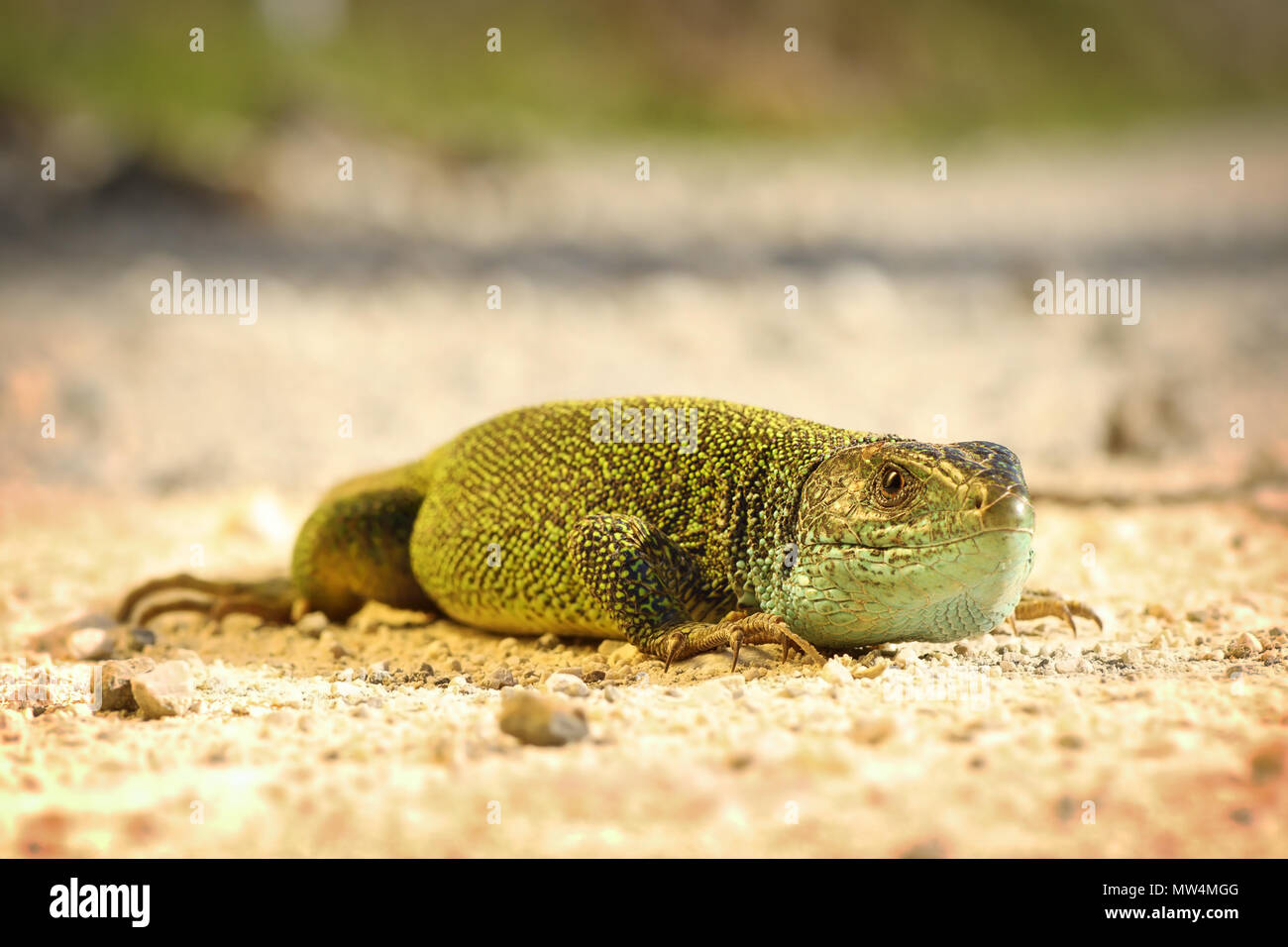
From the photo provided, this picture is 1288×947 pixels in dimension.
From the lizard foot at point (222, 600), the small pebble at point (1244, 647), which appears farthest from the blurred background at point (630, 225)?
the small pebble at point (1244, 647)

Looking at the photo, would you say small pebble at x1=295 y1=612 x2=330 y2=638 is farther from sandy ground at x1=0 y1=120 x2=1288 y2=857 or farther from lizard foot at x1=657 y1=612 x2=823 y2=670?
lizard foot at x1=657 y1=612 x2=823 y2=670

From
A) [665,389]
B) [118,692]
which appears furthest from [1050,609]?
[665,389]

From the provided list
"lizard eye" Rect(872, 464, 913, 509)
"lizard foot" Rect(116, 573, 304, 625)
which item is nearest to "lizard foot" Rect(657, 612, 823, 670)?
"lizard eye" Rect(872, 464, 913, 509)

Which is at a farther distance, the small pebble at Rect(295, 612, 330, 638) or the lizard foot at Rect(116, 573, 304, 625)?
the lizard foot at Rect(116, 573, 304, 625)

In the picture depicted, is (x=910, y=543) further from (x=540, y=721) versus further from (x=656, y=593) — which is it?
(x=540, y=721)

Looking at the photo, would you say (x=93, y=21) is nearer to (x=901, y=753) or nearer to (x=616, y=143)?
(x=616, y=143)
